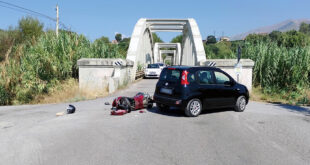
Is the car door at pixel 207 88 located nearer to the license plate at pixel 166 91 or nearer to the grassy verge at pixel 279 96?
the license plate at pixel 166 91

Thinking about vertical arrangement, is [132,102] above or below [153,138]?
above

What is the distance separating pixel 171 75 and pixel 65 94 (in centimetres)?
659

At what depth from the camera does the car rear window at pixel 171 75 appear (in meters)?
7.49

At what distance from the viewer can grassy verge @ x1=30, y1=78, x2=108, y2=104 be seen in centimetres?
1206

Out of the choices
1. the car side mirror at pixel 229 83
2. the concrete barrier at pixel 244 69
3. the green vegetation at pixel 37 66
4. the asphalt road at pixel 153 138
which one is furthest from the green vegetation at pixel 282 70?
the green vegetation at pixel 37 66

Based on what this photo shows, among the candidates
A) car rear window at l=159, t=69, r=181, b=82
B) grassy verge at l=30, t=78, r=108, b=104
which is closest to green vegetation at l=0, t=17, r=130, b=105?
grassy verge at l=30, t=78, r=108, b=104

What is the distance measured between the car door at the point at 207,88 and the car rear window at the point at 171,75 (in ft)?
1.90

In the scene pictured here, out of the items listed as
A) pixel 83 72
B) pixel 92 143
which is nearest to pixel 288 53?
pixel 83 72

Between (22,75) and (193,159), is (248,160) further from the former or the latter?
(22,75)

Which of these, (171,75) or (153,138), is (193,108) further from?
(153,138)

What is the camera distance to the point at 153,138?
17.7 feet

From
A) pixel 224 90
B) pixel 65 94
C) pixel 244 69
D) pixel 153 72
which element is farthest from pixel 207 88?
pixel 153 72

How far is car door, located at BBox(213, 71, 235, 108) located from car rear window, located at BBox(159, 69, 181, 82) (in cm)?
126

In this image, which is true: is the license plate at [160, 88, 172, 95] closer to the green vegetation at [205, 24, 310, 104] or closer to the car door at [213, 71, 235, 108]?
the car door at [213, 71, 235, 108]
